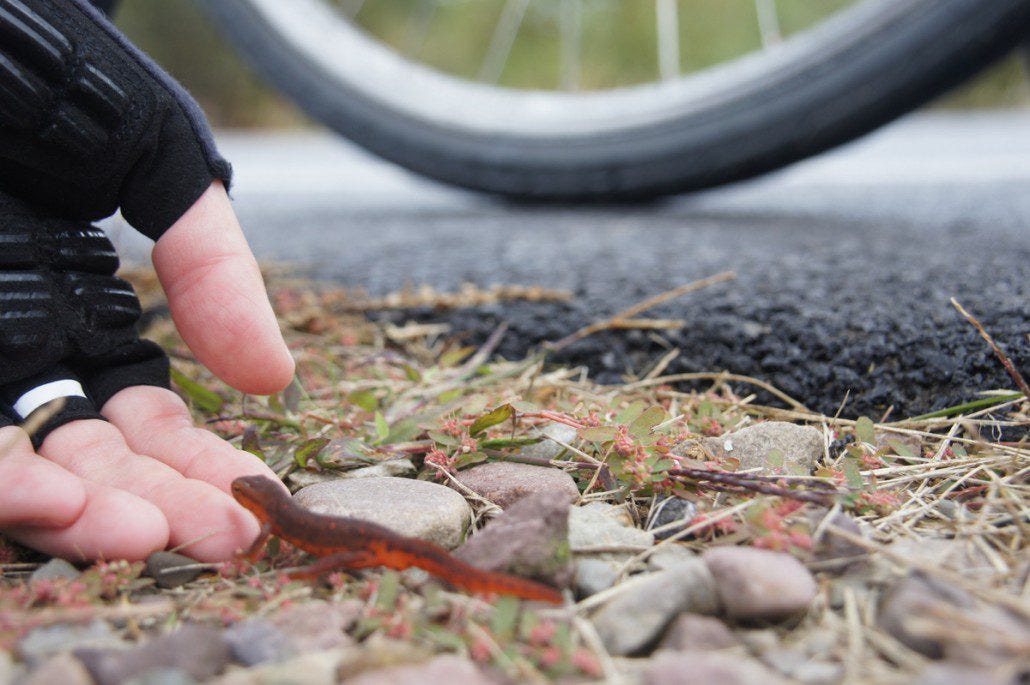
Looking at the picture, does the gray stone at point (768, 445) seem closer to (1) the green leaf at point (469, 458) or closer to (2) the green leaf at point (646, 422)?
(2) the green leaf at point (646, 422)

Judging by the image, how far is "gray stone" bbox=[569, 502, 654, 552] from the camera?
2.80ft

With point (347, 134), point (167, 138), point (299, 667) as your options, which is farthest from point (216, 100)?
point (299, 667)

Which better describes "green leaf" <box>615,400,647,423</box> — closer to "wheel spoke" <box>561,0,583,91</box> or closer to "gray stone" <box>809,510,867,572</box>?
"gray stone" <box>809,510,867,572</box>

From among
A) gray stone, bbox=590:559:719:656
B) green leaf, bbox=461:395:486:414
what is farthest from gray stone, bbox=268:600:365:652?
green leaf, bbox=461:395:486:414

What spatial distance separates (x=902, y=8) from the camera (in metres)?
1.95

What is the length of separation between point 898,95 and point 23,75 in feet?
5.92

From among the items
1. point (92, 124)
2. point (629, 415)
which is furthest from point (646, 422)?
point (92, 124)

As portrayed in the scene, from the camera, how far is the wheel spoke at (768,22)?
2418 mm

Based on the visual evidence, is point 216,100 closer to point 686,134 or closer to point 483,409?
point 686,134

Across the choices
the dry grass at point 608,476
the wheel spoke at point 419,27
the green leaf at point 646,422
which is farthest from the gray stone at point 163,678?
the wheel spoke at point 419,27

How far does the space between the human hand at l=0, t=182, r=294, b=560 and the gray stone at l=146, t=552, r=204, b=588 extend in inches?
0.5

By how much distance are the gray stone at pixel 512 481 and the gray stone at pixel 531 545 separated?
135 mm

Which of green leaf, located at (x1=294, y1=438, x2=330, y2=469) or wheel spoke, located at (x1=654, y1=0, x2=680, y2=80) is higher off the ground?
wheel spoke, located at (x1=654, y1=0, x2=680, y2=80)

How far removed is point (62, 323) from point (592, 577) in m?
0.72
